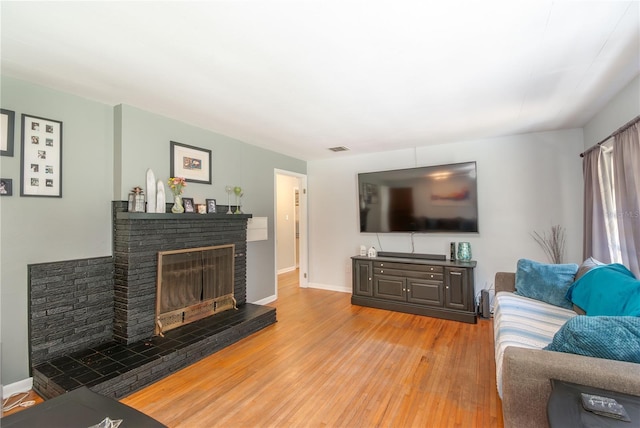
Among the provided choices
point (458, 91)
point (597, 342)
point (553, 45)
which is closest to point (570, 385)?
point (597, 342)

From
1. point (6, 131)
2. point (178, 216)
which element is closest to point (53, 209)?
point (6, 131)

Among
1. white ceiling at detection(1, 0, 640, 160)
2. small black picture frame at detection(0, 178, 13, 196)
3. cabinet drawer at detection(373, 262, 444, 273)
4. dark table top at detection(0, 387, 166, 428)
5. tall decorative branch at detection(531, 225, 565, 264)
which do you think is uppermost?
white ceiling at detection(1, 0, 640, 160)

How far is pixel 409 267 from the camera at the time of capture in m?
Result: 3.96

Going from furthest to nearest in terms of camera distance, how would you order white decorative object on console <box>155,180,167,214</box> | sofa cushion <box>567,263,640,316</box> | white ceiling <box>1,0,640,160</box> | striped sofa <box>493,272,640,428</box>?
white decorative object on console <box>155,180,167,214</box> → sofa cushion <box>567,263,640,316</box> → white ceiling <box>1,0,640,160</box> → striped sofa <box>493,272,640,428</box>

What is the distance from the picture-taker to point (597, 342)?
4.50ft

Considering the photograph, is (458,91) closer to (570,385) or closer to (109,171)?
(570,385)

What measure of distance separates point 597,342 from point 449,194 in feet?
9.31

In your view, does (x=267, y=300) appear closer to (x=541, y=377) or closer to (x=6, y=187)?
(x=6, y=187)

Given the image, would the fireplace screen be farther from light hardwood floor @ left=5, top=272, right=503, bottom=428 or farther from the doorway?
the doorway

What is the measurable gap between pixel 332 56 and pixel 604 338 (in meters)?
2.11

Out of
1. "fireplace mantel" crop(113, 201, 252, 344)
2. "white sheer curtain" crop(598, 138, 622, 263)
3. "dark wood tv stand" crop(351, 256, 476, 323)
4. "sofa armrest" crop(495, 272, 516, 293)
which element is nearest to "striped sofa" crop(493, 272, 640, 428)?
"sofa armrest" crop(495, 272, 516, 293)

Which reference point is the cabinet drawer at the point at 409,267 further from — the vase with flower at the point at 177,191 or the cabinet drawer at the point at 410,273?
the vase with flower at the point at 177,191

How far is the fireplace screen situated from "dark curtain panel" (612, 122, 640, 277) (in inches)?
148

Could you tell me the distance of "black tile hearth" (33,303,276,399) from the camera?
208 cm
